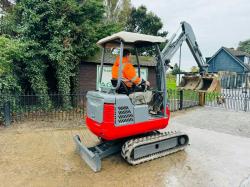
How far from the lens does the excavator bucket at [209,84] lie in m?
7.60

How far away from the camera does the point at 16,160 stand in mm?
4922

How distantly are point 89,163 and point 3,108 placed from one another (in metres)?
4.36

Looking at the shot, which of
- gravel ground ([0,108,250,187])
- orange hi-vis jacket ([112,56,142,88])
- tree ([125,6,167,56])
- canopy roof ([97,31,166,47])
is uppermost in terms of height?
tree ([125,6,167,56])

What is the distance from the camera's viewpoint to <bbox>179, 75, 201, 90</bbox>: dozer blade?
28.3 feet

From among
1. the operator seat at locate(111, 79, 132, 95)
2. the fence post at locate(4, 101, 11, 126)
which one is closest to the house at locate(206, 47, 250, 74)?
the fence post at locate(4, 101, 11, 126)

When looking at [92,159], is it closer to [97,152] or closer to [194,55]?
[97,152]

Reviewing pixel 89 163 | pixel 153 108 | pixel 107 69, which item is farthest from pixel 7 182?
pixel 107 69

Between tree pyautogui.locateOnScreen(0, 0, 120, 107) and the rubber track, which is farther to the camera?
tree pyautogui.locateOnScreen(0, 0, 120, 107)

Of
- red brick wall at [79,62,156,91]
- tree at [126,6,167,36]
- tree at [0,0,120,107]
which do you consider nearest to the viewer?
tree at [0,0,120,107]

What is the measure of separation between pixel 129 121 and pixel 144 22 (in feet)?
70.3

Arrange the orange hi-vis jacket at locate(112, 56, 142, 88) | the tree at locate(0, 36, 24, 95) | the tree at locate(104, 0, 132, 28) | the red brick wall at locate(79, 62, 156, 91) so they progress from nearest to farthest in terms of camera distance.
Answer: the orange hi-vis jacket at locate(112, 56, 142, 88) < the tree at locate(0, 36, 24, 95) < the red brick wall at locate(79, 62, 156, 91) < the tree at locate(104, 0, 132, 28)

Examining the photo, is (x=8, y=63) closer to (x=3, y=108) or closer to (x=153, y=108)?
(x=3, y=108)

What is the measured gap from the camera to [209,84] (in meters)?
8.39

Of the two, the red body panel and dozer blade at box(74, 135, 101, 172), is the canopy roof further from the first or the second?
dozer blade at box(74, 135, 101, 172)
